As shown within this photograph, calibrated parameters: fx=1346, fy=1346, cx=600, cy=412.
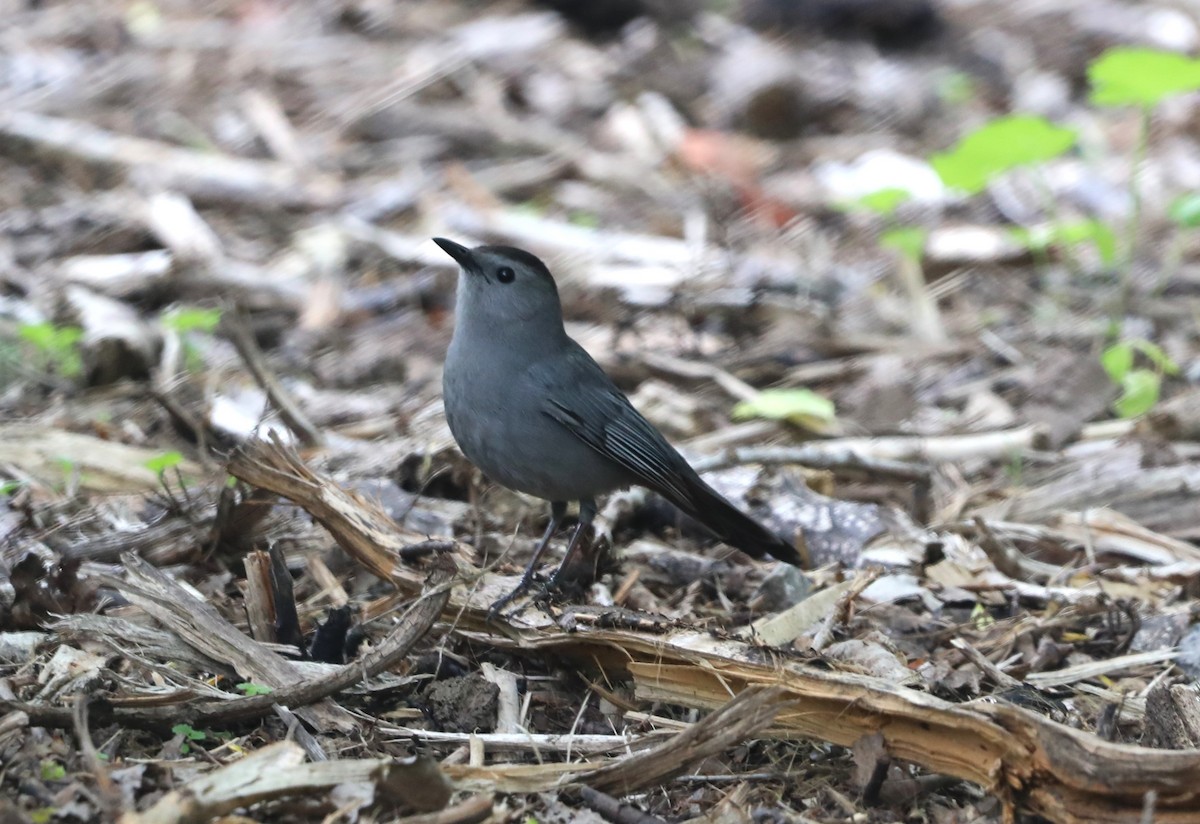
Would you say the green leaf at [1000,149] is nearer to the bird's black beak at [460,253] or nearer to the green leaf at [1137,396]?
the green leaf at [1137,396]

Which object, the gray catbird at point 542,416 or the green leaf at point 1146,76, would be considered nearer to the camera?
the gray catbird at point 542,416

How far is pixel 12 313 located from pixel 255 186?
224cm

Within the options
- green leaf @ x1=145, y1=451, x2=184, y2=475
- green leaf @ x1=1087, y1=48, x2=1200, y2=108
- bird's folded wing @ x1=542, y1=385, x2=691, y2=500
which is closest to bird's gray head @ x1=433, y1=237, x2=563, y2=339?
bird's folded wing @ x1=542, y1=385, x2=691, y2=500

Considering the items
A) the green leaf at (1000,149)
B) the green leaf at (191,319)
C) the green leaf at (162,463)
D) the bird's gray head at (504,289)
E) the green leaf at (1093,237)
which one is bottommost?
the green leaf at (1093,237)

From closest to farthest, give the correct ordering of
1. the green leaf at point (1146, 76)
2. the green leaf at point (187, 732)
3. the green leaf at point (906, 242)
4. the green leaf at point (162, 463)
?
1. the green leaf at point (187, 732)
2. the green leaf at point (162, 463)
3. the green leaf at point (1146, 76)
4. the green leaf at point (906, 242)

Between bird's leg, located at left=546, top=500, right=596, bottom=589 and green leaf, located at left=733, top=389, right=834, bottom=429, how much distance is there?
4.06 ft

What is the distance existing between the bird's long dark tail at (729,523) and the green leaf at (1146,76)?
3555 millimetres

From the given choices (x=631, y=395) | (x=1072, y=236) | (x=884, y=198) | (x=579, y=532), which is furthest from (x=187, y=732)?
(x=1072, y=236)

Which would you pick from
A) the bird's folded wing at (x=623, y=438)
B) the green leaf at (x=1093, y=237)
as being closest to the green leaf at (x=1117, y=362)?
the green leaf at (x=1093, y=237)

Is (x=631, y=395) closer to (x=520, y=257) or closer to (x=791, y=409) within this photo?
(x=791, y=409)

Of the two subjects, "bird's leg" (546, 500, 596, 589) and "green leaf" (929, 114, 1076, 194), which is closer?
"bird's leg" (546, 500, 596, 589)

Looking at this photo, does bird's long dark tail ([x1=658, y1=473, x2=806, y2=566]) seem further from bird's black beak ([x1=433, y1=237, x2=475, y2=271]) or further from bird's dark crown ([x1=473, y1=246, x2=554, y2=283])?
bird's black beak ([x1=433, y1=237, x2=475, y2=271])

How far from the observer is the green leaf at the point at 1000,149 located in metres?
7.13

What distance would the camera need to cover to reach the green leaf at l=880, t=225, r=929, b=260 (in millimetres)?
7977
